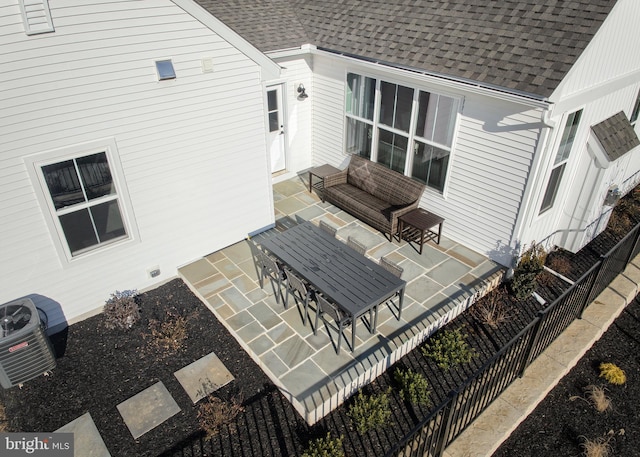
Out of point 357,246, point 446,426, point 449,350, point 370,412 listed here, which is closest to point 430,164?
point 357,246

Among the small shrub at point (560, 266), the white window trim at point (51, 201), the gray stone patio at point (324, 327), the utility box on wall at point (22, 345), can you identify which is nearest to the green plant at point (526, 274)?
the gray stone patio at point (324, 327)

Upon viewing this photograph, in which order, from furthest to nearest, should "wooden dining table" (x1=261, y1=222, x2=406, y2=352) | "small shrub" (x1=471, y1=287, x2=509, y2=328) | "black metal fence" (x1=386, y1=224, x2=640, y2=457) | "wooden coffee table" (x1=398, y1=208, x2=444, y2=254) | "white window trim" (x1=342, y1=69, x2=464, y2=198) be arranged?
"wooden coffee table" (x1=398, y1=208, x2=444, y2=254), "white window trim" (x1=342, y1=69, x2=464, y2=198), "small shrub" (x1=471, y1=287, x2=509, y2=328), "wooden dining table" (x1=261, y1=222, x2=406, y2=352), "black metal fence" (x1=386, y1=224, x2=640, y2=457)

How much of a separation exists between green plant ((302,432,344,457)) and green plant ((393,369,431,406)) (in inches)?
49.3

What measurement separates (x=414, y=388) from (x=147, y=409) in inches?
147

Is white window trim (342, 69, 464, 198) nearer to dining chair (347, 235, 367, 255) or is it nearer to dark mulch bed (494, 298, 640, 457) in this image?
dining chair (347, 235, 367, 255)

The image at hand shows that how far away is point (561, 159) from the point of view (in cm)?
798

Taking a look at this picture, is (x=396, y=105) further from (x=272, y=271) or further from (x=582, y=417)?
(x=582, y=417)

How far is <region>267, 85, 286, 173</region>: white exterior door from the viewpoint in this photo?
10.6m

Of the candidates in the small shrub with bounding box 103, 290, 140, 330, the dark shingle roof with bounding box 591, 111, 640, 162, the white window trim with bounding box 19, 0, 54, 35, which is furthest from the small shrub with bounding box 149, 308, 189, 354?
the dark shingle roof with bounding box 591, 111, 640, 162

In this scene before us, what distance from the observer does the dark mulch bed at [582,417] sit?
5.72m

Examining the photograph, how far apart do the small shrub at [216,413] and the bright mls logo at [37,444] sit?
1.67 meters

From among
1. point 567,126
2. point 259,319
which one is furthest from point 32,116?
point 567,126

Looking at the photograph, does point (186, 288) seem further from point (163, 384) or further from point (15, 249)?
point (15, 249)

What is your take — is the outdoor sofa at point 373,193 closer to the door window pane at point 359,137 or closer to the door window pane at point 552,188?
the door window pane at point 359,137
